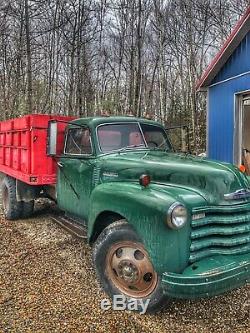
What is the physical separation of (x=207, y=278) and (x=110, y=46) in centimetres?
2154

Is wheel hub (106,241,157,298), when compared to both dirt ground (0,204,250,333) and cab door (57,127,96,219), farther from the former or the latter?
cab door (57,127,96,219)

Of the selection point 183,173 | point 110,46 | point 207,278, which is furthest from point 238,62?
point 110,46

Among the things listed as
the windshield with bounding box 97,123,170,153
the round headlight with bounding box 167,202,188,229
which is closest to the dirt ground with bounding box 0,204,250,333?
the round headlight with bounding box 167,202,188,229

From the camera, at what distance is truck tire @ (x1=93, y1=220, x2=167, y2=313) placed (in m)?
3.26

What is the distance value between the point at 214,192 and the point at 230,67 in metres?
6.06

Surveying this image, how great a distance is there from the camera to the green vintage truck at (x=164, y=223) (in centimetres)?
298

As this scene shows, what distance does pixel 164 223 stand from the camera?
2.99m

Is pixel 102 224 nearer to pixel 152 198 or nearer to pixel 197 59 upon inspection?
pixel 152 198

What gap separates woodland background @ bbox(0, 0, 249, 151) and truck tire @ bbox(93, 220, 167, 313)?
1267cm

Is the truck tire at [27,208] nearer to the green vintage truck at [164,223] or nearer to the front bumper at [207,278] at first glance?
the green vintage truck at [164,223]

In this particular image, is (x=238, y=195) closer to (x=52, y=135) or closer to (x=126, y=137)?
(x=126, y=137)

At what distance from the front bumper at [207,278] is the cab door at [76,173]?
1.90 metres

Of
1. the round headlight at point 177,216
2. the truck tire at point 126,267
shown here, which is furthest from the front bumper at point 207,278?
the round headlight at point 177,216

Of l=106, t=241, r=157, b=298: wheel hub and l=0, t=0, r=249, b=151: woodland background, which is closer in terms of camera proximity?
l=106, t=241, r=157, b=298: wheel hub
